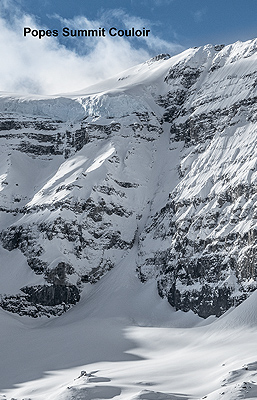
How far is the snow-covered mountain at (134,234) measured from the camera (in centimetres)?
9319

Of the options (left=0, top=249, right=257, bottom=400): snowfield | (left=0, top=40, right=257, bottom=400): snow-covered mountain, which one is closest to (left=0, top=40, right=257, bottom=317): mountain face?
(left=0, top=40, right=257, bottom=400): snow-covered mountain

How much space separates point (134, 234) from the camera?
139500 mm

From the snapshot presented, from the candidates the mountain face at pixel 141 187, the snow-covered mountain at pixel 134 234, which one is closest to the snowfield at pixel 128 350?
the snow-covered mountain at pixel 134 234

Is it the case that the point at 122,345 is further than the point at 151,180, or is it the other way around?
the point at 151,180

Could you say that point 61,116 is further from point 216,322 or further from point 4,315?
point 216,322

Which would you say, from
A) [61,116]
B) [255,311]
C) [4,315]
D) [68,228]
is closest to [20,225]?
[68,228]

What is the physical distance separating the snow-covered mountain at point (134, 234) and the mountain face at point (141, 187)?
30 cm

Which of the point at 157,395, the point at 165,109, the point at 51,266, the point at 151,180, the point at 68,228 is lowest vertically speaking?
the point at 157,395

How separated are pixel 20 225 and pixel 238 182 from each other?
4693cm

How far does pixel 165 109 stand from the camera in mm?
170500

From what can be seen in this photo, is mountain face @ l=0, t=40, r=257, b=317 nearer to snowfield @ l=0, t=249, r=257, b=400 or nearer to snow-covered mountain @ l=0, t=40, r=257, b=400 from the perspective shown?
snow-covered mountain @ l=0, t=40, r=257, b=400

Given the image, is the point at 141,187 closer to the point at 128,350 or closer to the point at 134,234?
the point at 134,234

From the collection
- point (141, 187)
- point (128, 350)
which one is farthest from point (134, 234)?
point (128, 350)

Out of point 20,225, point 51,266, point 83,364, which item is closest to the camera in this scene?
point 83,364
